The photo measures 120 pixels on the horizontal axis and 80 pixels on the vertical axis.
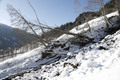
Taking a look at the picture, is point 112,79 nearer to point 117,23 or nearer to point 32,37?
point 117,23

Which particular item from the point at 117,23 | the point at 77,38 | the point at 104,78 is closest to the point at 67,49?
the point at 77,38

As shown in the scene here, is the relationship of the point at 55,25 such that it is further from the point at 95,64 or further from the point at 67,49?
the point at 95,64

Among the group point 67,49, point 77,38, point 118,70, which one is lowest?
point 118,70

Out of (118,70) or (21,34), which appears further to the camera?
(21,34)

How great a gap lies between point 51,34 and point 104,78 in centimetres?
832

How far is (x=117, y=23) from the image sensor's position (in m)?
8.38

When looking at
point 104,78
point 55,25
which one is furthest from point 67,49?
point 104,78

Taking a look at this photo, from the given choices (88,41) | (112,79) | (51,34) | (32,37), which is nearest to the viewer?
(112,79)

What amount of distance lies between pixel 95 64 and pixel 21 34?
10.3 metres

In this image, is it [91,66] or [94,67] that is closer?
[94,67]

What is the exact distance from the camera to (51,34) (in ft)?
31.0

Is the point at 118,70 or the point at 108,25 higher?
the point at 108,25

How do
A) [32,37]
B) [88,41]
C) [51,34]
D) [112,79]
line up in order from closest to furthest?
[112,79]
[88,41]
[51,34]
[32,37]

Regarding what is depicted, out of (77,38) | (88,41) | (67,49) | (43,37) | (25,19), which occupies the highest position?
(25,19)
